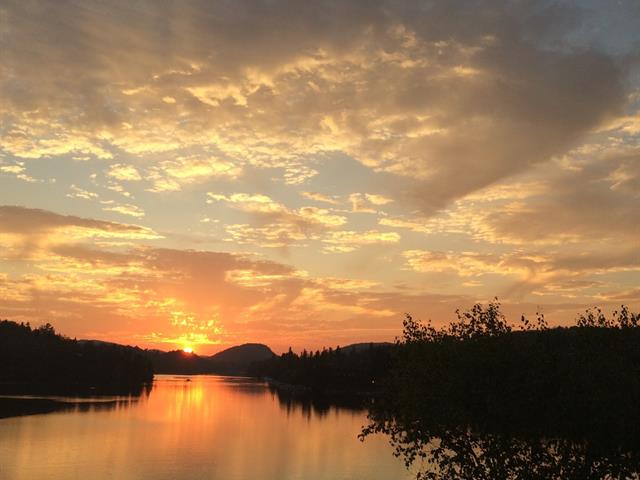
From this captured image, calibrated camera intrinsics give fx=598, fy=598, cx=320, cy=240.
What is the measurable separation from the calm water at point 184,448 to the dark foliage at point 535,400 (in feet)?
102

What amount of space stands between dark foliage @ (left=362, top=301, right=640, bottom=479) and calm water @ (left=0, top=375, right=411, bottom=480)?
31196 mm

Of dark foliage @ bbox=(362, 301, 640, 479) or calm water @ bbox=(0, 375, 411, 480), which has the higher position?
dark foliage @ bbox=(362, 301, 640, 479)

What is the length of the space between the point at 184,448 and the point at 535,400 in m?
59.6

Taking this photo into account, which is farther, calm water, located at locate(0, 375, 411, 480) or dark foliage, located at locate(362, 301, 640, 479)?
calm water, located at locate(0, 375, 411, 480)

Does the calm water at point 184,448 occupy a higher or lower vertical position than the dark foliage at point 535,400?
lower

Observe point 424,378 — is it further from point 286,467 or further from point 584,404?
point 286,467

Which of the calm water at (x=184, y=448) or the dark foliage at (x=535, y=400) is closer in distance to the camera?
the dark foliage at (x=535, y=400)

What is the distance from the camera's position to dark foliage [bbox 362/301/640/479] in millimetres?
29562

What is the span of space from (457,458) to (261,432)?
72476 mm

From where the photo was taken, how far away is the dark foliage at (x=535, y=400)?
2956cm

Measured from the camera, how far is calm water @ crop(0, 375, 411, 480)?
61.9 meters

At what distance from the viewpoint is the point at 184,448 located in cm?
7875

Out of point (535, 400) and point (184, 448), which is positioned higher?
point (535, 400)

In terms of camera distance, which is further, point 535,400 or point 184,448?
point 184,448
